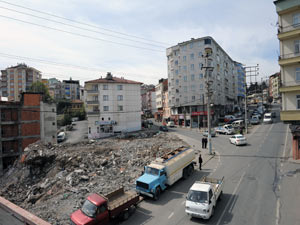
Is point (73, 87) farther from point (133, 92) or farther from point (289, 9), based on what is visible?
point (289, 9)

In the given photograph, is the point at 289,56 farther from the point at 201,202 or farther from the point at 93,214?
the point at 93,214

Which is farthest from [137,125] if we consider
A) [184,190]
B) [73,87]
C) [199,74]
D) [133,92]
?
[73,87]

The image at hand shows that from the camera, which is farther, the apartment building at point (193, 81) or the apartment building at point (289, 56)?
the apartment building at point (193, 81)

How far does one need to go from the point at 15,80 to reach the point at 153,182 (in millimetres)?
103166

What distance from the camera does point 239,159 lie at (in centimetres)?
2250

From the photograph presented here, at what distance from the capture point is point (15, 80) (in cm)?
9100

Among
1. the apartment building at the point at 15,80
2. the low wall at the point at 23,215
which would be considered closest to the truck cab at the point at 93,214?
the low wall at the point at 23,215

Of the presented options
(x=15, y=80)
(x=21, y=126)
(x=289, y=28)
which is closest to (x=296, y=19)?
(x=289, y=28)

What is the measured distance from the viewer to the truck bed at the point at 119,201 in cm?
1131

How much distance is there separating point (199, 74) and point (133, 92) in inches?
827

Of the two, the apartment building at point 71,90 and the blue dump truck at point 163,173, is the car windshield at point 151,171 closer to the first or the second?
the blue dump truck at point 163,173

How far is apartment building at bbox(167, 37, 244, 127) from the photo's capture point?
56656 millimetres

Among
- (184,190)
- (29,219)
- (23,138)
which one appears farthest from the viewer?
(23,138)

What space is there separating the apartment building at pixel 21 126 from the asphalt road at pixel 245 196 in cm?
2898
